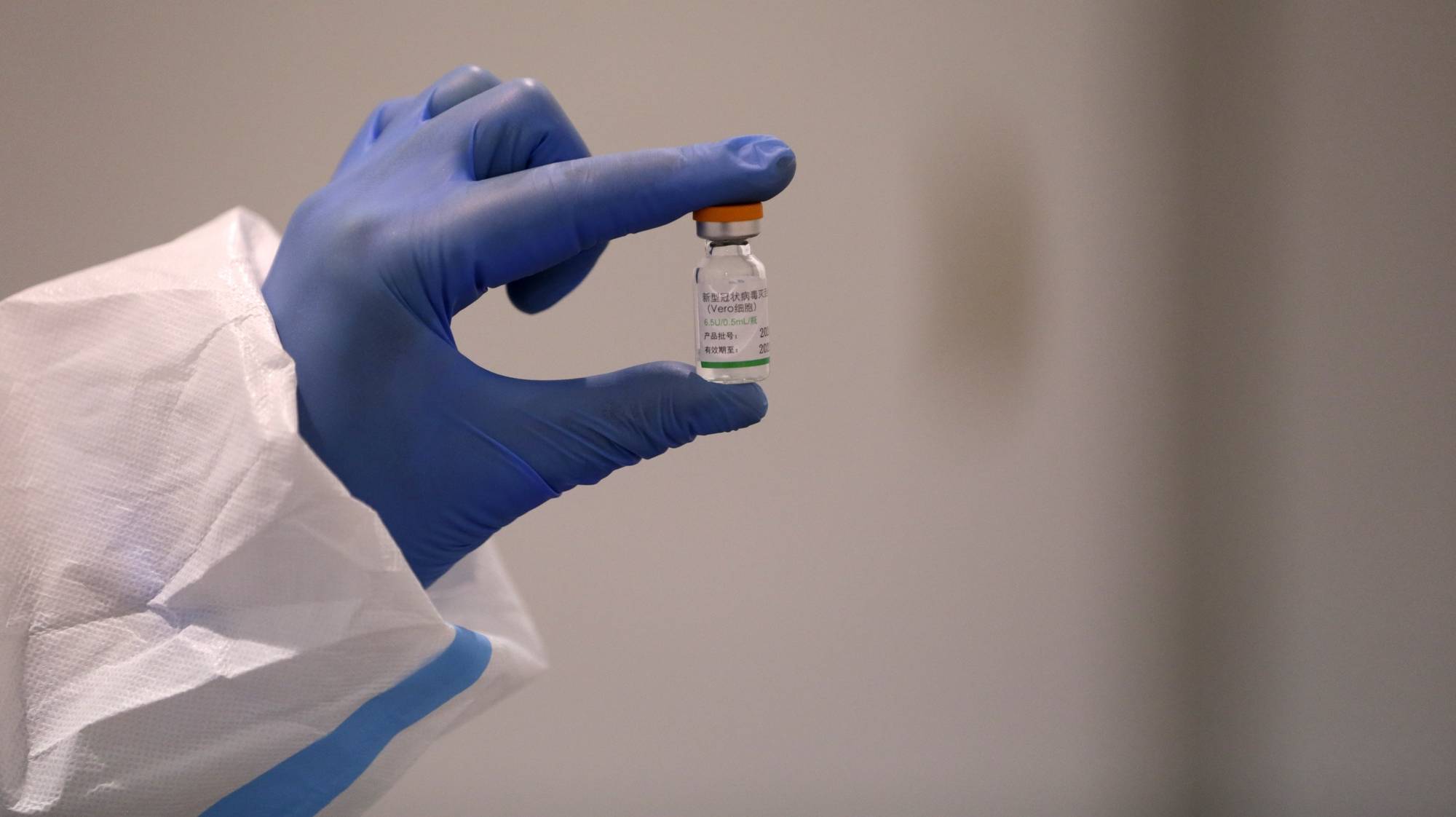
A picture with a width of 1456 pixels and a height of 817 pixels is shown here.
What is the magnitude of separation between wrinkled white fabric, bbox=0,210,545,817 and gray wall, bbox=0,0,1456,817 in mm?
675

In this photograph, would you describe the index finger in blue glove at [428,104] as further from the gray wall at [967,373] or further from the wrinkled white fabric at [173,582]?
the gray wall at [967,373]

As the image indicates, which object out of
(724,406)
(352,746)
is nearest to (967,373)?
(724,406)

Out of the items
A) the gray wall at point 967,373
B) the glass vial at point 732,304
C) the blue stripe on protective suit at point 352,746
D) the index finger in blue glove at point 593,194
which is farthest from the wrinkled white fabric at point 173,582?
the gray wall at point 967,373

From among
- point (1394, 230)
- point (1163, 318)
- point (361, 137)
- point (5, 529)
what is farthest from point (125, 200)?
point (1394, 230)

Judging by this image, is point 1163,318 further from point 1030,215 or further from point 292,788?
point 292,788

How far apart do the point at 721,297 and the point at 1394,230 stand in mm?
1055

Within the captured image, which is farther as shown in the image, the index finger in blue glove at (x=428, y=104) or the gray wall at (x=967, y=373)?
the gray wall at (x=967, y=373)

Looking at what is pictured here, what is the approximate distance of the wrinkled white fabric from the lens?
2.01 ft

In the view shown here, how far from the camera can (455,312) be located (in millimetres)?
748

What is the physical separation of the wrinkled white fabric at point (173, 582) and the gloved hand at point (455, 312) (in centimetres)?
7

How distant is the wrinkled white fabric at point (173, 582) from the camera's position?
613mm

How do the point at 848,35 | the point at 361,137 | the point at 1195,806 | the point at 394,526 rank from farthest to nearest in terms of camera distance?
the point at 1195,806 < the point at 848,35 < the point at 361,137 < the point at 394,526

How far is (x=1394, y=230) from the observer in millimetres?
1286

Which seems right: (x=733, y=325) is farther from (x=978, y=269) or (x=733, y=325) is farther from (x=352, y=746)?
(x=978, y=269)
